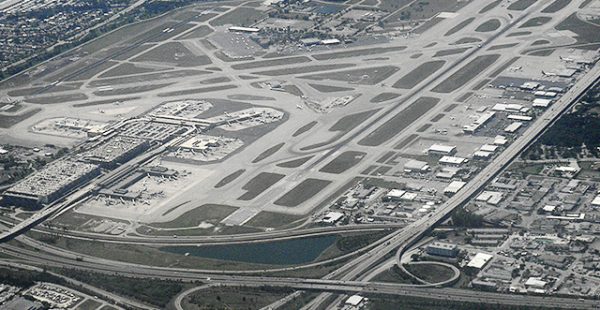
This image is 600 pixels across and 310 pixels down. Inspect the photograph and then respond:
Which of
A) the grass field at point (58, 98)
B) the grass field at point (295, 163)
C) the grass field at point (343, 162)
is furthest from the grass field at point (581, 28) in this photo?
the grass field at point (58, 98)

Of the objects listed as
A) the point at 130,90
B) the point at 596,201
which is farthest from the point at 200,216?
the point at 130,90

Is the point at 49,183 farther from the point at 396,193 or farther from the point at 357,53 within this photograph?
the point at 357,53

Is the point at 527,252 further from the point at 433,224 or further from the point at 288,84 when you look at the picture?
the point at 288,84

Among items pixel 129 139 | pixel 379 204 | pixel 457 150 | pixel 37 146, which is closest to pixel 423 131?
Result: pixel 457 150

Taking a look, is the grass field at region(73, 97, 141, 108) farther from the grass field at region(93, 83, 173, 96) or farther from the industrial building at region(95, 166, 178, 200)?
the industrial building at region(95, 166, 178, 200)

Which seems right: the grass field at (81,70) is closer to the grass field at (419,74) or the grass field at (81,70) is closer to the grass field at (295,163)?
the grass field at (419,74)

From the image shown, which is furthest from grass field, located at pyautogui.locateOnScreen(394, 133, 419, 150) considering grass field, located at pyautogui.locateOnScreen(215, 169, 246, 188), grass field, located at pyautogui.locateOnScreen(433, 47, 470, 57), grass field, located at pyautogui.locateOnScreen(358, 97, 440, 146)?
grass field, located at pyautogui.locateOnScreen(433, 47, 470, 57)
